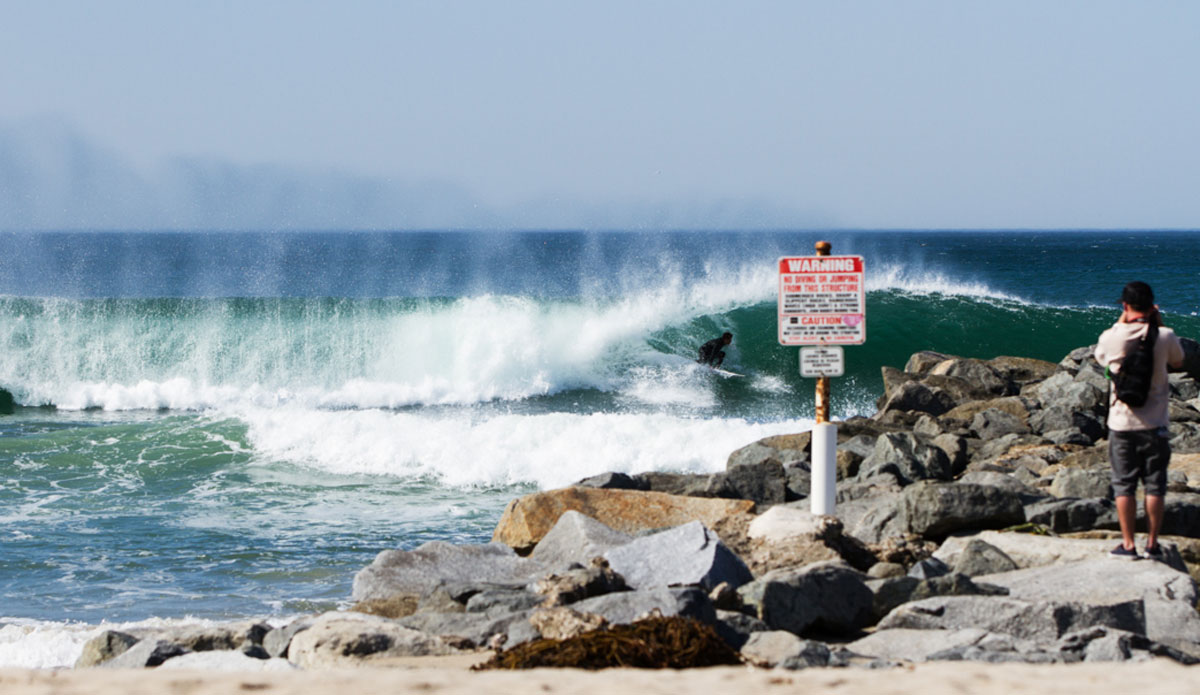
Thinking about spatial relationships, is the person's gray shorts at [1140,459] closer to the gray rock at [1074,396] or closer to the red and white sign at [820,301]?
the red and white sign at [820,301]

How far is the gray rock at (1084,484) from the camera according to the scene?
805 cm

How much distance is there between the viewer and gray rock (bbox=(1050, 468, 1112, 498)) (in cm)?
805

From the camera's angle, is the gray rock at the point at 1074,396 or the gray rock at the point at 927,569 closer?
the gray rock at the point at 927,569

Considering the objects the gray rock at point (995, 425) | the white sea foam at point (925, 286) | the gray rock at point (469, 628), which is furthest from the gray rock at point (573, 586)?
the white sea foam at point (925, 286)

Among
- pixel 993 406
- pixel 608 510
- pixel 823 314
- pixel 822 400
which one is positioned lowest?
pixel 608 510

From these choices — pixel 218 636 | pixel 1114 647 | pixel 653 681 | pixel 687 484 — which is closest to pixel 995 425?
pixel 687 484

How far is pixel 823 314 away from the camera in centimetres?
718

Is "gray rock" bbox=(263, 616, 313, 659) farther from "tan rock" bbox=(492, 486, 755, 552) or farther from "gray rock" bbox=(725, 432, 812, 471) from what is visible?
"gray rock" bbox=(725, 432, 812, 471)

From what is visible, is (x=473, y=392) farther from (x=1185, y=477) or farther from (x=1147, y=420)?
(x=1147, y=420)

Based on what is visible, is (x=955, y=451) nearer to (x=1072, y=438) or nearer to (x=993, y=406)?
(x=1072, y=438)

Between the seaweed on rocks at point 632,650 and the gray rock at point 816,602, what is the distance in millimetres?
767

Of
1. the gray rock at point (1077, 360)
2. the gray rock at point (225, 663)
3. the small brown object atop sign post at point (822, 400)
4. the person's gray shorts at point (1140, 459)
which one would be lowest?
the gray rock at point (225, 663)

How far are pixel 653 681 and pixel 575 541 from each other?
11.1ft

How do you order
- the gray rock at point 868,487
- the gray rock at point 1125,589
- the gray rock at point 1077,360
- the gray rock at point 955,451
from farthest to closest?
the gray rock at point 1077,360 → the gray rock at point 955,451 → the gray rock at point 868,487 → the gray rock at point 1125,589
